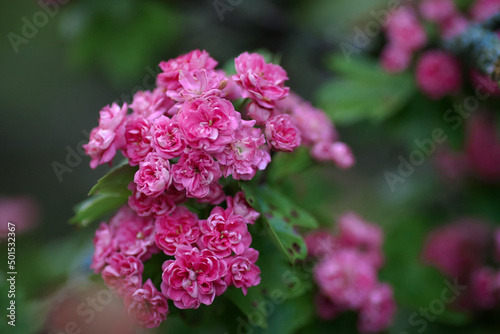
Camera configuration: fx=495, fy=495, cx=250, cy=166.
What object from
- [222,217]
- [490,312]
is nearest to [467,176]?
[490,312]

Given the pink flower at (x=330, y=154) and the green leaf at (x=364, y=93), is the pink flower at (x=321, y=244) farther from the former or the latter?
the green leaf at (x=364, y=93)

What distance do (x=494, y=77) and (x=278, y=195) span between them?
2.04 feet

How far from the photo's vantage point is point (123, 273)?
98cm

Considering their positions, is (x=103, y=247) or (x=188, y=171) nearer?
(x=188, y=171)

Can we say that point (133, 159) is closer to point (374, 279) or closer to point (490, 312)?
point (374, 279)

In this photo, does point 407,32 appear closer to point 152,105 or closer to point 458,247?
point 458,247

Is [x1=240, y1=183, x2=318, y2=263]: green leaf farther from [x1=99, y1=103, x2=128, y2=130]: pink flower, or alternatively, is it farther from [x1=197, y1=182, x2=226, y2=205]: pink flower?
[x1=99, y1=103, x2=128, y2=130]: pink flower

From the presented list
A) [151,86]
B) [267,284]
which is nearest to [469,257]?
[267,284]

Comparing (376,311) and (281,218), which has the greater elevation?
(281,218)

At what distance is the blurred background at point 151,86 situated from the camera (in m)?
1.72

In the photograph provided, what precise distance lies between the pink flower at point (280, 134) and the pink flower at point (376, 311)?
22.6 inches

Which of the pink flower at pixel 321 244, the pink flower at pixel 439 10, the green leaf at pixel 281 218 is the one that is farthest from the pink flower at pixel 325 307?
the pink flower at pixel 439 10

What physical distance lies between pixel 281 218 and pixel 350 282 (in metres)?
0.38

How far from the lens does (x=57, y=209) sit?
3.88 m
